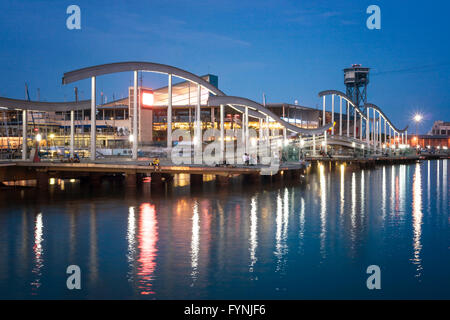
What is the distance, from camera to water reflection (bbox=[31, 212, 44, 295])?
13800mm

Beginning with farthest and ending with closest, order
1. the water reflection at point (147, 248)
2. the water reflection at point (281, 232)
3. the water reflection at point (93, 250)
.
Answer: the water reflection at point (281, 232)
the water reflection at point (93, 250)
the water reflection at point (147, 248)

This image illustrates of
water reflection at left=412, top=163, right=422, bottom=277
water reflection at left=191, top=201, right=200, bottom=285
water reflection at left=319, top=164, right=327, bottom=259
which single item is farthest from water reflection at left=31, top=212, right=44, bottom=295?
water reflection at left=412, top=163, right=422, bottom=277

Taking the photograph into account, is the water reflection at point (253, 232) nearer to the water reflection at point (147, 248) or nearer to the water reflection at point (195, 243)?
the water reflection at point (195, 243)

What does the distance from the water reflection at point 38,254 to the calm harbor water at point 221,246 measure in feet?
0.12

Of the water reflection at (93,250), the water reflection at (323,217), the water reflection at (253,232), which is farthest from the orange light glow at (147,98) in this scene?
the water reflection at (93,250)

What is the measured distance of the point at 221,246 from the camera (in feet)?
59.8

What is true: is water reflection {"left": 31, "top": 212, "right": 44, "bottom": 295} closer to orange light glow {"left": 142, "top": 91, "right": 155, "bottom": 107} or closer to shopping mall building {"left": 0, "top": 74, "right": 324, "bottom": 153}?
shopping mall building {"left": 0, "top": 74, "right": 324, "bottom": 153}

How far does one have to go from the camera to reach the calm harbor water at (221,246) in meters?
13.6

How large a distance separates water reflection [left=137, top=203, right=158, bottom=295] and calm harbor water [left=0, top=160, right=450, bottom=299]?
37mm

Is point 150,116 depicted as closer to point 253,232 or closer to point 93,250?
point 253,232

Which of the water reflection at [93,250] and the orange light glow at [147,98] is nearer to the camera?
the water reflection at [93,250]
